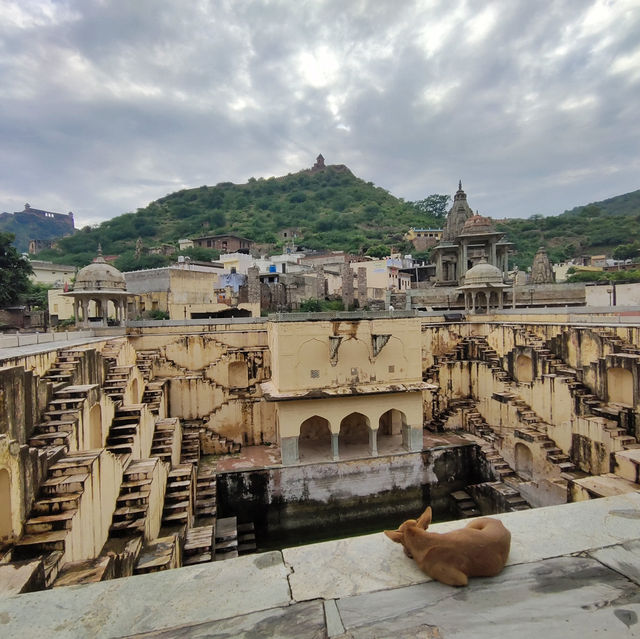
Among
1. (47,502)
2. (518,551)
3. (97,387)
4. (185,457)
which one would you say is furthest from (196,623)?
(185,457)

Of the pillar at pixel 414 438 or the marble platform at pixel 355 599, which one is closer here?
the marble platform at pixel 355 599

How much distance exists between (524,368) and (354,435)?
8.00m

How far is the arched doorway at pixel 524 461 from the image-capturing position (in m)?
14.2

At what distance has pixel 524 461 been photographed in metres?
14.6

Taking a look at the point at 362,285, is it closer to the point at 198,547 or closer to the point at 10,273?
the point at 10,273

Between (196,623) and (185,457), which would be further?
(185,457)

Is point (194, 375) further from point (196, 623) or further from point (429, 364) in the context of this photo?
point (196, 623)

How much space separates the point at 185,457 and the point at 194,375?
4.07 metres

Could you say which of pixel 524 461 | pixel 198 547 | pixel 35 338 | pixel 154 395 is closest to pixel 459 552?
pixel 198 547

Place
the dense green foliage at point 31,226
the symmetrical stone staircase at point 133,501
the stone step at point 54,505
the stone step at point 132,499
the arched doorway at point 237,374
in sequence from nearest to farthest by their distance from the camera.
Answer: the stone step at point 54,505 < the symmetrical stone staircase at point 133,501 < the stone step at point 132,499 < the arched doorway at point 237,374 < the dense green foliage at point 31,226

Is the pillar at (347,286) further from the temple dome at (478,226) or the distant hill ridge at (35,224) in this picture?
the distant hill ridge at (35,224)

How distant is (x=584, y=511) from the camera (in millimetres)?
3420

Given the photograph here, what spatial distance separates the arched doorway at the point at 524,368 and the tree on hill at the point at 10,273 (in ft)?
103

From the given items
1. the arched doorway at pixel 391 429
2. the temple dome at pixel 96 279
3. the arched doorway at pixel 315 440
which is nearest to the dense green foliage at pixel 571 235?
the arched doorway at pixel 391 429
